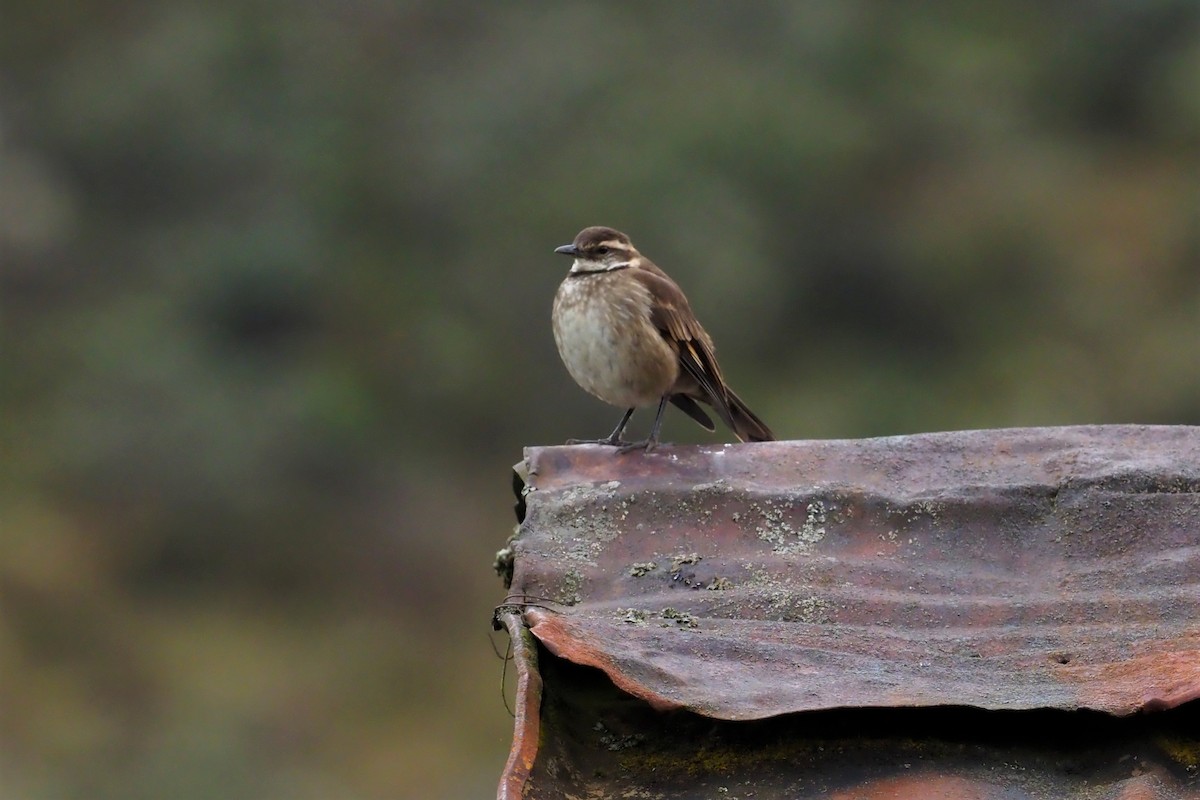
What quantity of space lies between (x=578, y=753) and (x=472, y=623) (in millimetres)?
13880

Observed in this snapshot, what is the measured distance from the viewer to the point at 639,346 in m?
5.81

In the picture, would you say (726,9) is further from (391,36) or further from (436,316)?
(436,316)

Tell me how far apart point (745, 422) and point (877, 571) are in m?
1.81

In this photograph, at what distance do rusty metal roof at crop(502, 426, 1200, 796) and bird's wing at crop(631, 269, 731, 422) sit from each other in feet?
4.14

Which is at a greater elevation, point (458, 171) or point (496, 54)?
point (496, 54)

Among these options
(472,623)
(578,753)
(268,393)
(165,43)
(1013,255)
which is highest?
(165,43)

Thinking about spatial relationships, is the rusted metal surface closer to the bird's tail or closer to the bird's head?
the bird's tail

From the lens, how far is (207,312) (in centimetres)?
1914

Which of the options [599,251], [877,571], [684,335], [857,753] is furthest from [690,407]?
[857,753]

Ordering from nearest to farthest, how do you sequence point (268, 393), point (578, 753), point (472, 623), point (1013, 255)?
point (578, 753), point (472, 623), point (268, 393), point (1013, 255)

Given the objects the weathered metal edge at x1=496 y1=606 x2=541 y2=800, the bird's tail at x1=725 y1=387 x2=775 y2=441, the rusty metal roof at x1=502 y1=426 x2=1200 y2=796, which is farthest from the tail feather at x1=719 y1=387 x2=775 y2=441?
the weathered metal edge at x1=496 y1=606 x2=541 y2=800

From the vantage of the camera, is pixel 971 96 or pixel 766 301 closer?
pixel 766 301

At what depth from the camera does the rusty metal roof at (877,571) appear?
11.2ft

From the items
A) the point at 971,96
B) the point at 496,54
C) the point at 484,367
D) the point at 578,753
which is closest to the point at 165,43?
the point at 496,54
